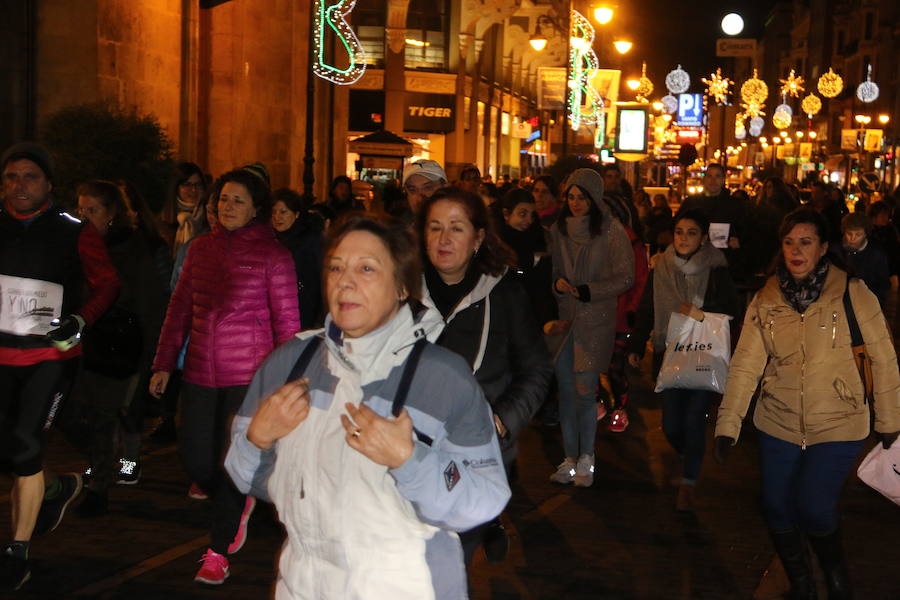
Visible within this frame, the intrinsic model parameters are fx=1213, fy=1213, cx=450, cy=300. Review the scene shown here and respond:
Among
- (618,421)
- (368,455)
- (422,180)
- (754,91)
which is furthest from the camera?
(754,91)

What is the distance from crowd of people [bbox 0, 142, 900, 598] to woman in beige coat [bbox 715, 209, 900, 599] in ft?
0.03

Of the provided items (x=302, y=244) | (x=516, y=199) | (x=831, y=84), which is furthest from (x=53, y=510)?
(x=831, y=84)

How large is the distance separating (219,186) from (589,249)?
3.06 meters

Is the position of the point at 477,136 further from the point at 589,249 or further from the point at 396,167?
the point at 589,249

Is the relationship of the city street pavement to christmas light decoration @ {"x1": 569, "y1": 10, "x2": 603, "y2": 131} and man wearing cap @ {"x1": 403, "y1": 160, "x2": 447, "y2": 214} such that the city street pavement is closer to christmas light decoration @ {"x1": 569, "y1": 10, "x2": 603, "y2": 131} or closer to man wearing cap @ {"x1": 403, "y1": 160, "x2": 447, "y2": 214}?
man wearing cap @ {"x1": 403, "y1": 160, "x2": 447, "y2": 214}

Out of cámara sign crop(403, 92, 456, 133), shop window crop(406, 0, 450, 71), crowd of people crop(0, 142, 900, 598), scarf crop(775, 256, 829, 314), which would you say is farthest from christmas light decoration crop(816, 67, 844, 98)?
scarf crop(775, 256, 829, 314)

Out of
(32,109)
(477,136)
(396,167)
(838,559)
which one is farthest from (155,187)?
(477,136)

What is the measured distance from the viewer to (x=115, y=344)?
278 inches

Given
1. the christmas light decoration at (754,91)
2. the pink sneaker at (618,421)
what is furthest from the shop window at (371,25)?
the pink sneaker at (618,421)

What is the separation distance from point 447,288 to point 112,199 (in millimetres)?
3173

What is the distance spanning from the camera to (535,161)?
6241cm

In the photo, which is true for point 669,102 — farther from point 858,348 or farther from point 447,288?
point 447,288

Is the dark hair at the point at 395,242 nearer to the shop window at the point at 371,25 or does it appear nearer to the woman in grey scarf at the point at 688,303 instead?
the woman in grey scarf at the point at 688,303

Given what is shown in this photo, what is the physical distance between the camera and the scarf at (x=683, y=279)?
7.98 meters
